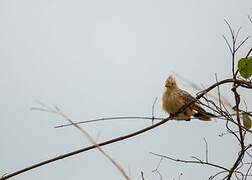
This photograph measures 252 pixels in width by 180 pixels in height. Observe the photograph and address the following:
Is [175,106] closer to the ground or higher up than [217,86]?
closer to the ground

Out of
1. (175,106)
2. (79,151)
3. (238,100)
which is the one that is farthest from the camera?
(175,106)

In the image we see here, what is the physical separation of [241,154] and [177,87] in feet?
1.94

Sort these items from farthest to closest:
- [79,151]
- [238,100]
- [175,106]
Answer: [175,106]
[238,100]
[79,151]

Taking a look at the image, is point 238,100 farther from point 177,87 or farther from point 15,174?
point 177,87

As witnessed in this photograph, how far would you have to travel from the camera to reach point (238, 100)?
46 centimetres

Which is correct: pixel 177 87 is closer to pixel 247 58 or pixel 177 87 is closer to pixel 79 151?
pixel 247 58

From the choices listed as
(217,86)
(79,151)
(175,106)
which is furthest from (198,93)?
(175,106)

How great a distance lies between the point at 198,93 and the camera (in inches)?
17.8

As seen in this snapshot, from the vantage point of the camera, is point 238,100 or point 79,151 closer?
point 79,151

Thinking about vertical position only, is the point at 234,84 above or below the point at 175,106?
above

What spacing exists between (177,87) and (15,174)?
737 millimetres

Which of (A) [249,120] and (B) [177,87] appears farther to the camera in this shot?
(B) [177,87]

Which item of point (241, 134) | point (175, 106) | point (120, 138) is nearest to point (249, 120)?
point (241, 134)

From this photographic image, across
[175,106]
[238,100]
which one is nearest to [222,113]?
[238,100]
